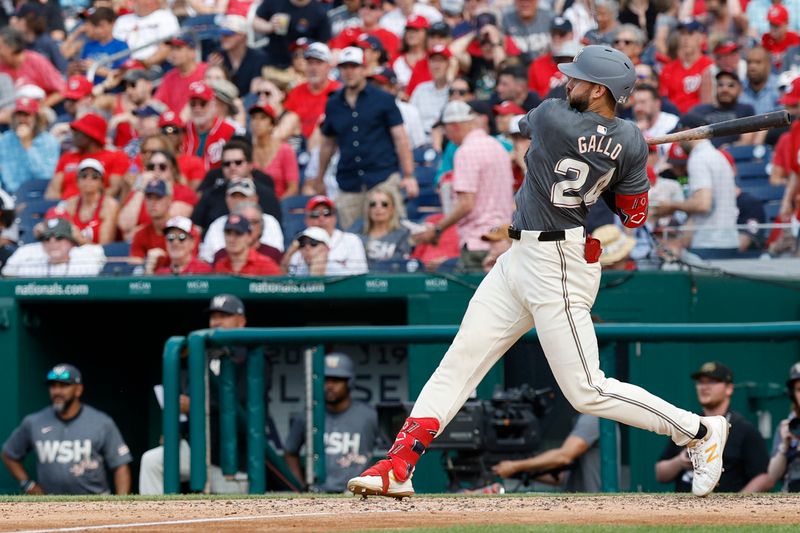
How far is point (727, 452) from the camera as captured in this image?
A: 7.17 meters

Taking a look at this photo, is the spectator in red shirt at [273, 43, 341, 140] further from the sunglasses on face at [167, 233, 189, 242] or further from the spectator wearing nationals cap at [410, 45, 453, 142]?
the sunglasses on face at [167, 233, 189, 242]

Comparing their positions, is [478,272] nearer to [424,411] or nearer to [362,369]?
[362,369]

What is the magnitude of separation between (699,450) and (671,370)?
7.54 ft

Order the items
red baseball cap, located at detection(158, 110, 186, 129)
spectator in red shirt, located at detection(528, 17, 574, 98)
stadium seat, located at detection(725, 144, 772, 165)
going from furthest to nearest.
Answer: spectator in red shirt, located at detection(528, 17, 574, 98), red baseball cap, located at detection(158, 110, 186, 129), stadium seat, located at detection(725, 144, 772, 165)

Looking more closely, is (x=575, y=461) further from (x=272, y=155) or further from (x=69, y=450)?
(x=272, y=155)

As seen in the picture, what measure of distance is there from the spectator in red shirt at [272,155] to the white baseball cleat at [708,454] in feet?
17.9

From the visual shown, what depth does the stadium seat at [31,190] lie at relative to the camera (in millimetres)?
11000

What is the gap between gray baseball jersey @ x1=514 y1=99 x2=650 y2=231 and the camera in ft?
17.3

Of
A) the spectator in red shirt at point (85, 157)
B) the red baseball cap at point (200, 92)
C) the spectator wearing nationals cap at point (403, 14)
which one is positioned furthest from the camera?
the spectator wearing nationals cap at point (403, 14)

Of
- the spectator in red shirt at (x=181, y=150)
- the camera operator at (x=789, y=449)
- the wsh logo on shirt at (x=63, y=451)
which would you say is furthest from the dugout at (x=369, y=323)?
the spectator in red shirt at (x=181, y=150)

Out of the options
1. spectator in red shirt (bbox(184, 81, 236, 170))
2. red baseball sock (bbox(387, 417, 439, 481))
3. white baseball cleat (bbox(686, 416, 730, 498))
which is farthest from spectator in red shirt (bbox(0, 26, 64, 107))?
white baseball cleat (bbox(686, 416, 730, 498))

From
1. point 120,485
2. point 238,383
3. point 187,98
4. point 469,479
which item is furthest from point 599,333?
point 187,98

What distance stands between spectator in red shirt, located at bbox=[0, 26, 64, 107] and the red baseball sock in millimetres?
9096

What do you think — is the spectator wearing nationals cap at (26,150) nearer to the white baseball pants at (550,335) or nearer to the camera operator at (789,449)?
the camera operator at (789,449)
